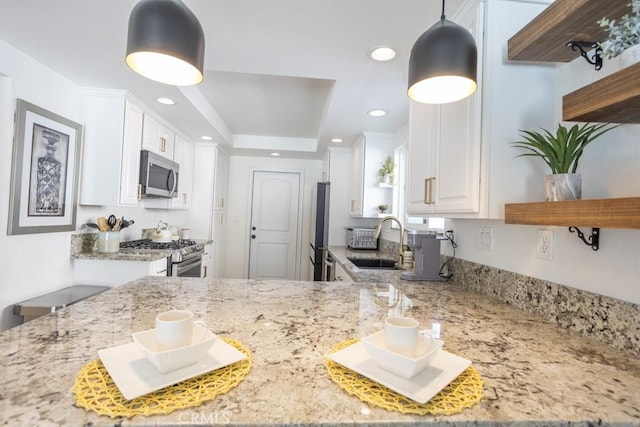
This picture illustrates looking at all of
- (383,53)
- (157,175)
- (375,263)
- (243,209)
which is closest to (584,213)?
(383,53)

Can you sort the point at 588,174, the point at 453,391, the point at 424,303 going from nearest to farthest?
1. the point at 453,391
2. the point at 588,174
3. the point at 424,303

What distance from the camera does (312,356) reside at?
0.81 meters

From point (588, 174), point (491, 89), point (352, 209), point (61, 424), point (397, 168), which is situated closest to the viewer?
point (61, 424)

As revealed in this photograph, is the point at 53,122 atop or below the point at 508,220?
atop

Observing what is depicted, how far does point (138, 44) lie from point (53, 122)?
196 centimetres

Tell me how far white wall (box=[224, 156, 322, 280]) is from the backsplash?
3.75 meters

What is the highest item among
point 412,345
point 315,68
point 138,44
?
point 315,68

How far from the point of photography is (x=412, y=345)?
690 mm

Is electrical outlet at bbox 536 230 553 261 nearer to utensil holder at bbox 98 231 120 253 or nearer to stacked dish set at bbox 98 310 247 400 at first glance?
stacked dish set at bbox 98 310 247 400

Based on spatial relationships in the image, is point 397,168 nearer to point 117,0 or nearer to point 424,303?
point 424,303

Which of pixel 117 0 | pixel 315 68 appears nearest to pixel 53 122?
pixel 117 0

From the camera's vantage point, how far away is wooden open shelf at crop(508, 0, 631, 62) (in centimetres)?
85

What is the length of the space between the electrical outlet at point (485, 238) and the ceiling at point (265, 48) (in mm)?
1040

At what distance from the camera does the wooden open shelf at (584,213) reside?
69cm
